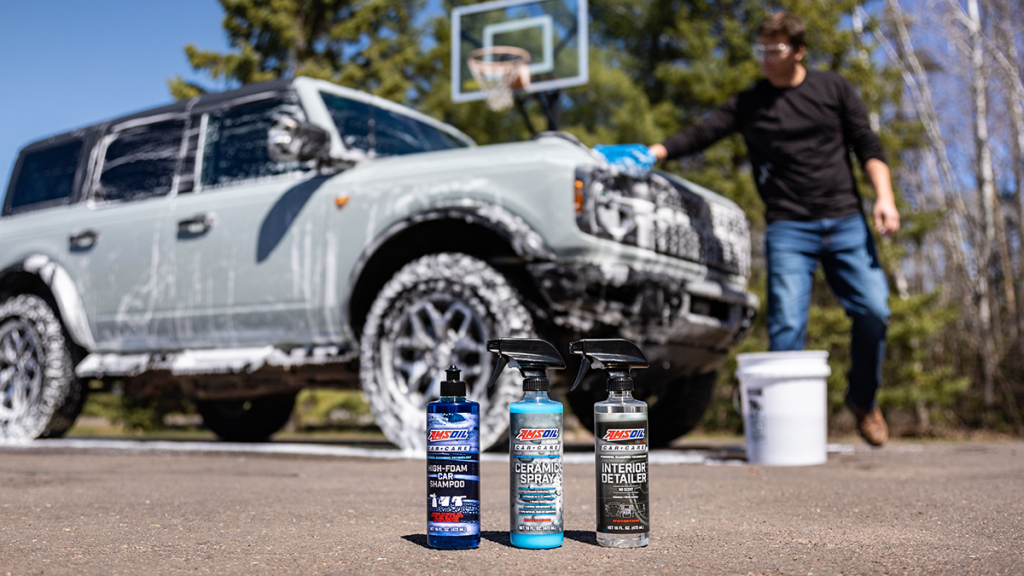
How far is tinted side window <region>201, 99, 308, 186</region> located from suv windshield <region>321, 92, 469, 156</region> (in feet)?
0.83

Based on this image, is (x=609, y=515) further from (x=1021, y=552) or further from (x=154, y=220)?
(x=154, y=220)

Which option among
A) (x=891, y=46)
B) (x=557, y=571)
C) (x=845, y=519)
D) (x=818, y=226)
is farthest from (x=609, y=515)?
(x=891, y=46)

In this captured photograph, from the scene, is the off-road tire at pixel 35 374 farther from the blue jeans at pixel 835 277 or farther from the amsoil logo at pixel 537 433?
the amsoil logo at pixel 537 433

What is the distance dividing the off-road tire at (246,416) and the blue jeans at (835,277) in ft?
13.4

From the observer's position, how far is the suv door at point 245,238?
5031 mm

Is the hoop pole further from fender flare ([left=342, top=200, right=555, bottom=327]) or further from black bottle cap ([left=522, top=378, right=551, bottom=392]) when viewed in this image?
black bottle cap ([left=522, top=378, right=551, bottom=392])

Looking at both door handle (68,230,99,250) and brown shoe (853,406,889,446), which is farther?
door handle (68,230,99,250)

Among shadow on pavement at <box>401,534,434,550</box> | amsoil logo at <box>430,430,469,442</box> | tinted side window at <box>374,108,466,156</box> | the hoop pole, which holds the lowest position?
shadow on pavement at <box>401,534,434,550</box>

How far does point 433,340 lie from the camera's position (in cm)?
453

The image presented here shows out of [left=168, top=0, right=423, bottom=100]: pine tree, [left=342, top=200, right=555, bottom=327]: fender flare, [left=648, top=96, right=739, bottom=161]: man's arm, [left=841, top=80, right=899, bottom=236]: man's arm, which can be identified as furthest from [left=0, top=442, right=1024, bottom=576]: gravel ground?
[left=168, top=0, right=423, bottom=100]: pine tree

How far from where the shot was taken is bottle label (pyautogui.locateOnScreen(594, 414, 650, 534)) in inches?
83.6

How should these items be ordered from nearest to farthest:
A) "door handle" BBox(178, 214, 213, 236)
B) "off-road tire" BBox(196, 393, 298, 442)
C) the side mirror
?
the side mirror < "door handle" BBox(178, 214, 213, 236) < "off-road tire" BBox(196, 393, 298, 442)

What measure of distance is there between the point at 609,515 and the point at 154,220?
4299 millimetres

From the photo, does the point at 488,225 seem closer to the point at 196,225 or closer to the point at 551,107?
the point at 196,225
